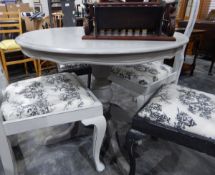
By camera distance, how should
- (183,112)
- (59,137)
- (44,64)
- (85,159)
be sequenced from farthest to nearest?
(44,64)
(59,137)
(85,159)
(183,112)

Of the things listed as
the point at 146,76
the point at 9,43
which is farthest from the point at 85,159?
the point at 9,43

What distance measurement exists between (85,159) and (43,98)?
0.57 meters

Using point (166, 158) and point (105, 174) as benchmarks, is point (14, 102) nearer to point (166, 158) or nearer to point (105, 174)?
point (105, 174)

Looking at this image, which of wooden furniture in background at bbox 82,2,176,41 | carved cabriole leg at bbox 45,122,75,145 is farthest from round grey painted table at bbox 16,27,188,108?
carved cabriole leg at bbox 45,122,75,145

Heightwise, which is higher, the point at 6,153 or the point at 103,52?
the point at 103,52

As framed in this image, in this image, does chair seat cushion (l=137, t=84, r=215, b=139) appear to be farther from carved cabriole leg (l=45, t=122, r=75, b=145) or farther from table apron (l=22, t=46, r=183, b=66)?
carved cabriole leg (l=45, t=122, r=75, b=145)

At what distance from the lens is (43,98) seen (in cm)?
95

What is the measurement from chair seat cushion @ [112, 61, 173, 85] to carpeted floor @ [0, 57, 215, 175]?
0.52m

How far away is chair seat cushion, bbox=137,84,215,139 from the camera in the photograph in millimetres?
779

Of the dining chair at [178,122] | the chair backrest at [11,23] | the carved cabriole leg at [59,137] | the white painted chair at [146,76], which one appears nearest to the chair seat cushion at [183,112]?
the dining chair at [178,122]

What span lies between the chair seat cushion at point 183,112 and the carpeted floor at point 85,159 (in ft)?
1.70

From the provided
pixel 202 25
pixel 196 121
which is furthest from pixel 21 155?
pixel 202 25

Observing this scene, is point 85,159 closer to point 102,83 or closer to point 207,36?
point 102,83

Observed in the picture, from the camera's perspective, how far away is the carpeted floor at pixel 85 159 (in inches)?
46.2
